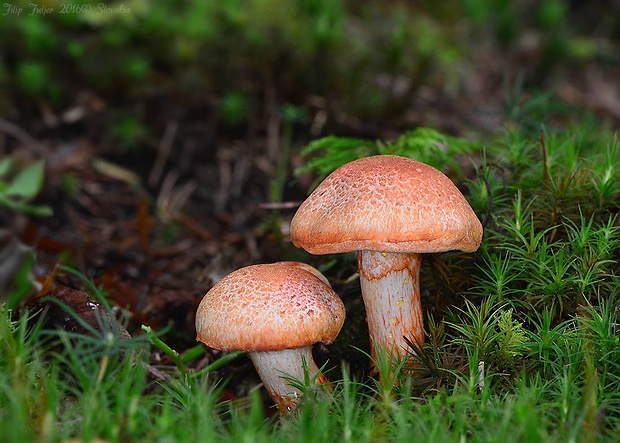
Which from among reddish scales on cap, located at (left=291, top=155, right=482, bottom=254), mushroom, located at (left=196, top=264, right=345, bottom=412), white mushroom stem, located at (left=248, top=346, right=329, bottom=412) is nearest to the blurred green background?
reddish scales on cap, located at (left=291, top=155, right=482, bottom=254)

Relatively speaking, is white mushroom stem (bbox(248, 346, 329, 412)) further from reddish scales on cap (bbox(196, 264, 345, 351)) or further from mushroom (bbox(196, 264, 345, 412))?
reddish scales on cap (bbox(196, 264, 345, 351))

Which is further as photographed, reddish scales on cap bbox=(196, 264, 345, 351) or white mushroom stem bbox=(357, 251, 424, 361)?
white mushroom stem bbox=(357, 251, 424, 361)

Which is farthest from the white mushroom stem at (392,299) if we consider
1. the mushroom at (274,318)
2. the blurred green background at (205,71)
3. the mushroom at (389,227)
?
the blurred green background at (205,71)

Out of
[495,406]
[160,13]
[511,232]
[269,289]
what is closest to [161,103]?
[160,13]

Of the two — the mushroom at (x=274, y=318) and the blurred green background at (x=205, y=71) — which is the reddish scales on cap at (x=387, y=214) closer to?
the mushroom at (x=274, y=318)

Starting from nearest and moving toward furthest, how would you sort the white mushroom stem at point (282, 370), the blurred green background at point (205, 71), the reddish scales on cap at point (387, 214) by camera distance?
the reddish scales on cap at point (387, 214)
the white mushroom stem at point (282, 370)
the blurred green background at point (205, 71)

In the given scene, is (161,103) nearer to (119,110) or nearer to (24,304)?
(119,110)

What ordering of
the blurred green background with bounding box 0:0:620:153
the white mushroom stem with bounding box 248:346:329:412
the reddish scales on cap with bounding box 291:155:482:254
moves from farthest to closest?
the blurred green background with bounding box 0:0:620:153 < the white mushroom stem with bounding box 248:346:329:412 < the reddish scales on cap with bounding box 291:155:482:254

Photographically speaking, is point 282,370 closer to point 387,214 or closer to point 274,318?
point 274,318
